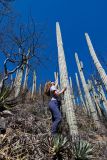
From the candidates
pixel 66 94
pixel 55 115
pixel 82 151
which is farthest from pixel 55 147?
pixel 66 94

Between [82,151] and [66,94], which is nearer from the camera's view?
[82,151]

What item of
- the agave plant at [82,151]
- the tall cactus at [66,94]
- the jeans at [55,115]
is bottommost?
the agave plant at [82,151]

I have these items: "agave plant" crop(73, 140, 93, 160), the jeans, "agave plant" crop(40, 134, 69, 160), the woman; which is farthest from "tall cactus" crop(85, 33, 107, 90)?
"agave plant" crop(40, 134, 69, 160)

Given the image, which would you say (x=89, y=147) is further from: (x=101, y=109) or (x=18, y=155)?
(x=101, y=109)

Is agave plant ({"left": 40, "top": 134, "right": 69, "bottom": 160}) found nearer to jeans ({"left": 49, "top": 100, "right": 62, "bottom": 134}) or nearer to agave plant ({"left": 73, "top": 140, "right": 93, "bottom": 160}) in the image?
agave plant ({"left": 73, "top": 140, "right": 93, "bottom": 160})

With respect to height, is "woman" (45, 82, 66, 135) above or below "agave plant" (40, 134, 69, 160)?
above

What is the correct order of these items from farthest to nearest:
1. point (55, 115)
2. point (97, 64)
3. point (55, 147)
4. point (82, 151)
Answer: point (97, 64), point (55, 115), point (82, 151), point (55, 147)

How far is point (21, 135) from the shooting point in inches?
227

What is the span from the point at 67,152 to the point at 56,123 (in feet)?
2.14

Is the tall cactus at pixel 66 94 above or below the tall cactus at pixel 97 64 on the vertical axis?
below

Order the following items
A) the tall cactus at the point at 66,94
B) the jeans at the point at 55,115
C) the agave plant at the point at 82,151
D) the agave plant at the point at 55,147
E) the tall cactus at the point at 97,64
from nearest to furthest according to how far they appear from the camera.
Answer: the agave plant at the point at 55,147 < the agave plant at the point at 82,151 < the jeans at the point at 55,115 < the tall cactus at the point at 66,94 < the tall cactus at the point at 97,64

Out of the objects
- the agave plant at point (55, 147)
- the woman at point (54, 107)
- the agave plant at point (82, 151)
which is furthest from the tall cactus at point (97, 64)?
the agave plant at point (55, 147)

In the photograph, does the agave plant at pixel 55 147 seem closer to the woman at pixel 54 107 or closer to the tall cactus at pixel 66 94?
the woman at pixel 54 107

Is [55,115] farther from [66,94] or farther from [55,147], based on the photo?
[66,94]
